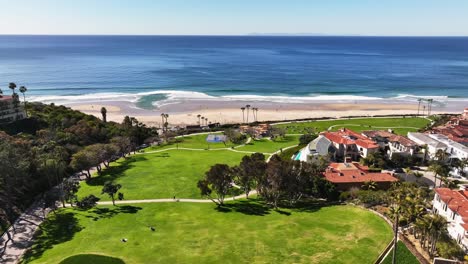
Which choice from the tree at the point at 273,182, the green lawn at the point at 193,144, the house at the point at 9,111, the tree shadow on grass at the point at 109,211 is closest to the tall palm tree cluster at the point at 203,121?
the green lawn at the point at 193,144

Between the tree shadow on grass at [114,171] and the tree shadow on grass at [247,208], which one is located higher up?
the tree shadow on grass at [114,171]

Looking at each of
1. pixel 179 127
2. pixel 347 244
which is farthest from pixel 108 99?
pixel 347 244

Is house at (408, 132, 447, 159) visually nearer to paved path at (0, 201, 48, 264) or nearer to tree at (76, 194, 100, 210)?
tree at (76, 194, 100, 210)

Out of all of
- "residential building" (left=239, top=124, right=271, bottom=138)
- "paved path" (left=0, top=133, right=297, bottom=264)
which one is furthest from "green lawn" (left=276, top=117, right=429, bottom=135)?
"paved path" (left=0, top=133, right=297, bottom=264)

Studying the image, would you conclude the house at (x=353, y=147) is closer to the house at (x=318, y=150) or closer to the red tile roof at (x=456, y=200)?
the house at (x=318, y=150)

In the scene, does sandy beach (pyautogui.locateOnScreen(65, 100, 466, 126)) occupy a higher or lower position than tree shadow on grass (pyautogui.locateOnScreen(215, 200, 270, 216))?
higher

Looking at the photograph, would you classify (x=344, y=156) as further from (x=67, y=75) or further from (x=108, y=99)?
(x=67, y=75)

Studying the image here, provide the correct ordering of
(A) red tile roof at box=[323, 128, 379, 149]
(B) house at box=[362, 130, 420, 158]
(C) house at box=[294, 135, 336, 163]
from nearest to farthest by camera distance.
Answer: (C) house at box=[294, 135, 336, 163] < (B) house at box=[362, 130, 420, 158] < (A) red tile roof at box=[323, 128, 379, 149]
